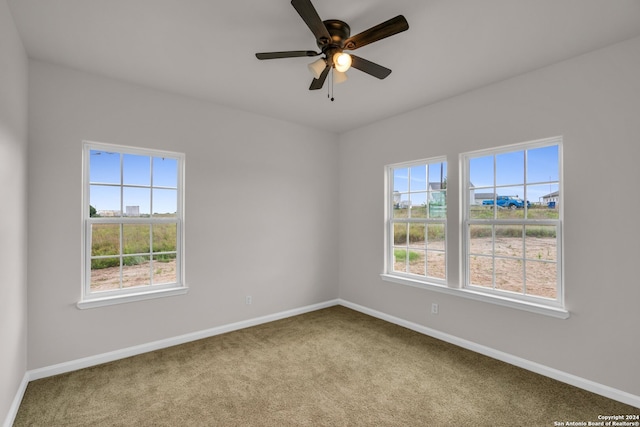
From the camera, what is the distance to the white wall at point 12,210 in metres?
1.92

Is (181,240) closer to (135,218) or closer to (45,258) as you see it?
(135,218)

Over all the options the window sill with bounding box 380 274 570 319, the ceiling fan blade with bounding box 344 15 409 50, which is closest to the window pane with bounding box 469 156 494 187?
the window sill with bounding box 380 274 570 319

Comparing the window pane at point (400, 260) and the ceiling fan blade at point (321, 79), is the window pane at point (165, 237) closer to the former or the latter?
the ceiling fan blade at point (321, 79)

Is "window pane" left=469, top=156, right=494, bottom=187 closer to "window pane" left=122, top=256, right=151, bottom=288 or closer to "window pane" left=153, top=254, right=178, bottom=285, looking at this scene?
"window pane" left=153, top=254, right=178, bottom=285

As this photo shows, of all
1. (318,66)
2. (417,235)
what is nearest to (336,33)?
(318,66)

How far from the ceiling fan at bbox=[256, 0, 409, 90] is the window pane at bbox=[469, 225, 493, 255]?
1968 millimetres

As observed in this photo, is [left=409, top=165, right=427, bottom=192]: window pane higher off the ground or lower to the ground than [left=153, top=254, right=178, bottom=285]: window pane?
higher

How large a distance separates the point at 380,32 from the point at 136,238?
294 cm

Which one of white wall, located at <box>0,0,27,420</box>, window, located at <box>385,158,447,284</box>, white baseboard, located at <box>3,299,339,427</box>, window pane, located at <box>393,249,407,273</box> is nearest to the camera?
white wall, located at <box>0,0,27,420</box>

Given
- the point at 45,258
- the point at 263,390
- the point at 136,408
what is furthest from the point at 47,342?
the point at 263,390

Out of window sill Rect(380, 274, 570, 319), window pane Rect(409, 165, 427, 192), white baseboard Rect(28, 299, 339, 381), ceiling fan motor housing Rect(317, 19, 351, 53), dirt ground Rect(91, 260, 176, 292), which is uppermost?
ceiling fan motor housing Rect(317, 19, 351, 53)

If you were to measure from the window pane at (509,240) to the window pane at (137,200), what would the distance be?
11.9 ft

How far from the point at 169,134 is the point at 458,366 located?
12.2 ft

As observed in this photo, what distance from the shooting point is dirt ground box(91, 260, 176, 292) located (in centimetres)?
299
